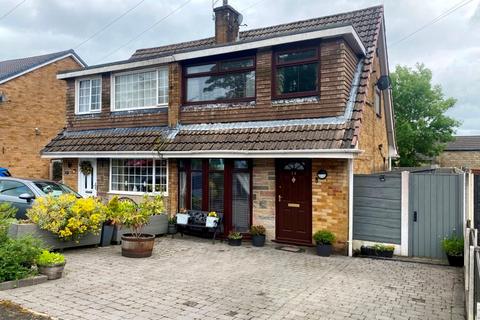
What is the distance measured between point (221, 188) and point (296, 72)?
150 inches

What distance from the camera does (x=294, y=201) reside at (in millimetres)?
10359

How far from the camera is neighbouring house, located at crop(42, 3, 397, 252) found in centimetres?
992

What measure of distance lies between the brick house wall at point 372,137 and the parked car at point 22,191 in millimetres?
8283

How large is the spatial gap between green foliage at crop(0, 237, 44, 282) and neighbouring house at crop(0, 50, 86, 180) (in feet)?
50.0

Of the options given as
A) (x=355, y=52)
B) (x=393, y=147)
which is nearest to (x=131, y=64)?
(x=355, y=52)

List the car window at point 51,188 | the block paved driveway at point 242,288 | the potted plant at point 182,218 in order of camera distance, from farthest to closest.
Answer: the potted plant at point 182,218 → the car window at point 51,188 → the block paved driveway at point 242,288

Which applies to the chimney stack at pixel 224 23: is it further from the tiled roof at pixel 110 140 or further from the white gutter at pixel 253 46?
the tiled roof at pixel 110 140

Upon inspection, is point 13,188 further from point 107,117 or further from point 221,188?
point 221,188

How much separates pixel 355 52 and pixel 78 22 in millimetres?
12525

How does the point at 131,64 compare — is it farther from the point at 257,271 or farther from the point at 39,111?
the point at 39,111

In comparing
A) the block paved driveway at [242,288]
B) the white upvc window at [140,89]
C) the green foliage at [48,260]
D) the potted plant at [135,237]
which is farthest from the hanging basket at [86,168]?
the green foliage at [48,260]

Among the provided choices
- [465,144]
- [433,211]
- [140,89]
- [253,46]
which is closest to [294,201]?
[433,211]

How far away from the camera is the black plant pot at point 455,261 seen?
27.5 feet

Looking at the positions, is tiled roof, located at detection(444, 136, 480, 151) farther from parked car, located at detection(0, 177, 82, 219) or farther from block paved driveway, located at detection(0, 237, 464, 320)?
parked car, located at detection(0, 177, 82, 219)
